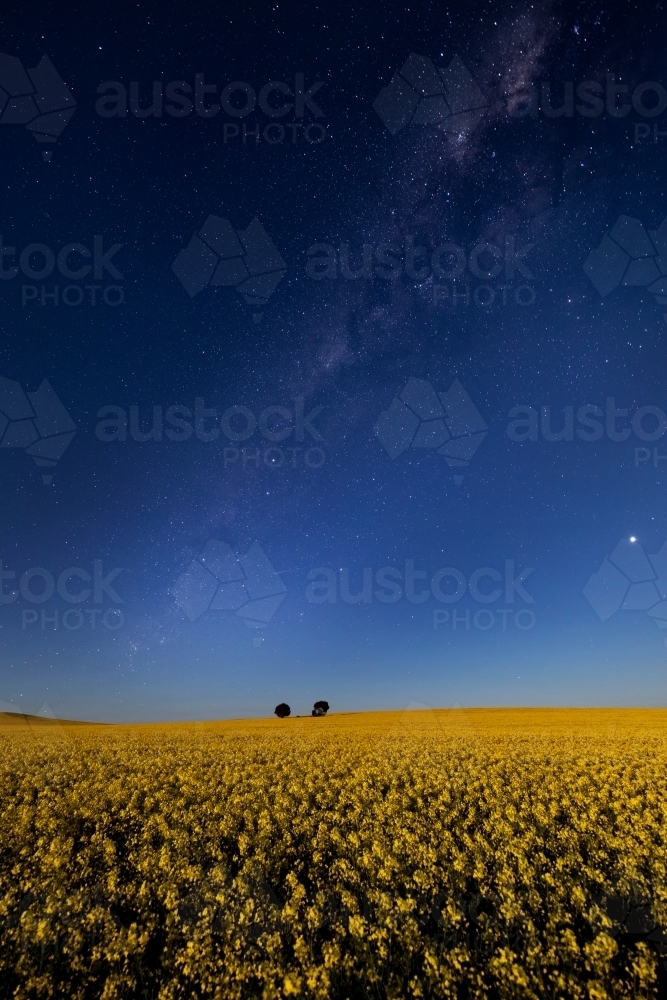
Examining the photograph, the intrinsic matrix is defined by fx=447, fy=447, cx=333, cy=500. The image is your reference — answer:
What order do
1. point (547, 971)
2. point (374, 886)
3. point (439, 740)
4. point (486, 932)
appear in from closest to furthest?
point (547, 971)
point (486, 932)
point (374, 886)
point (439, 740)

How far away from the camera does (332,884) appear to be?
9773 millimetres

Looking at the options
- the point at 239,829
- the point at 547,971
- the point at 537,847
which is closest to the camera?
the point at 547,971

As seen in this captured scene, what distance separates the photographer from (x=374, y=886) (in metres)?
9.52

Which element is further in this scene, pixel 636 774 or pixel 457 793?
pixel 636 774

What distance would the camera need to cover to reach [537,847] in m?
11.3

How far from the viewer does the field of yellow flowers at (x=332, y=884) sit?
7.37 m

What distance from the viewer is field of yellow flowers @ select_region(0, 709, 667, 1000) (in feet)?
24.2

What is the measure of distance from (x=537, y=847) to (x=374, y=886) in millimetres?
4657

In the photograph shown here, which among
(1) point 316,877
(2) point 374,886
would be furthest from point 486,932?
(1) point 316,877

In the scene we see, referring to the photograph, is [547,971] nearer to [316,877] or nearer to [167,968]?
[316,877]

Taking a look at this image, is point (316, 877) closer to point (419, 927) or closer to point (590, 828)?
point (419, 927)

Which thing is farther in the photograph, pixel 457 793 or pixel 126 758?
pixel 126 758

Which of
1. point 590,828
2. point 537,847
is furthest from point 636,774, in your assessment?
point 537,847

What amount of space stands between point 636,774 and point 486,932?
13.5 metres
